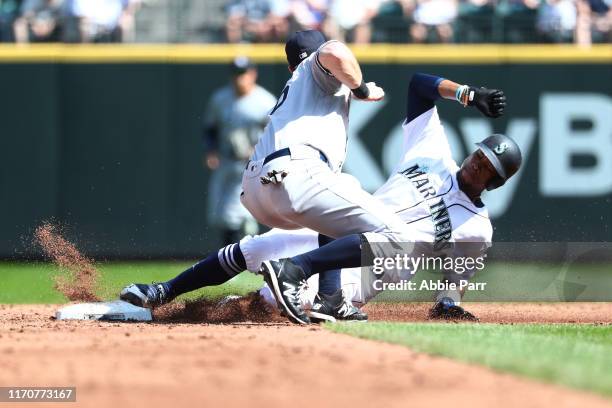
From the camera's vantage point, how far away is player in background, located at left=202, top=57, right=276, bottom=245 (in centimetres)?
1153

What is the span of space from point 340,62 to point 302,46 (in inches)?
25.7

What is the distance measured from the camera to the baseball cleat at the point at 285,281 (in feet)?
19.4

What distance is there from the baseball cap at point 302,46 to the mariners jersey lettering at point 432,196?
0.78 metres

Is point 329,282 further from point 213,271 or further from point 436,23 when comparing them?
point 436,23

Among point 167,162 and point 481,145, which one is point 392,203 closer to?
point 481,145

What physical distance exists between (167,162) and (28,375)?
8.80 metres

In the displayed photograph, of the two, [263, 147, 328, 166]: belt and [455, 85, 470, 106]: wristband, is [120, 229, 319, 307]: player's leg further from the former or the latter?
[455, 85, 470, 106]: wristband

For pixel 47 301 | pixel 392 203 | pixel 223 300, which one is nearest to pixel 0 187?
pixel 47 301

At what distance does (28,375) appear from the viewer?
14.2ft

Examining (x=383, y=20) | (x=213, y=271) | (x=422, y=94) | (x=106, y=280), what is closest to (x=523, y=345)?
(x=422, y=94)

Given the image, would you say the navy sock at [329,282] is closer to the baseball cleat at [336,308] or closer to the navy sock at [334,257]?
the baseball cleat at [336,308]

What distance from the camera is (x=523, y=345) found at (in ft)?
17.0

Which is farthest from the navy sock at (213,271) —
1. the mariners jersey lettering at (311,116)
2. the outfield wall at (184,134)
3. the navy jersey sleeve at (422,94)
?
the outfield wall at (184,134)

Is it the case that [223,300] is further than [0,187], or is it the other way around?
[0,187]
